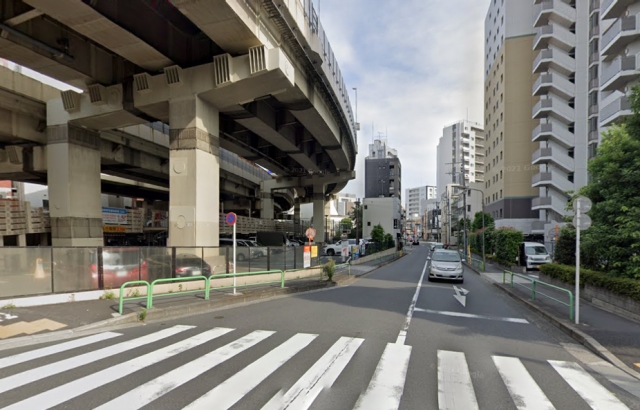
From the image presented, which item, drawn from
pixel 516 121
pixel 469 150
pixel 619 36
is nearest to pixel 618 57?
pixel 619 36

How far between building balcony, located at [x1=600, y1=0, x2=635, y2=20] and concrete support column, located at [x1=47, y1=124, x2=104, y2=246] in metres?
39.0

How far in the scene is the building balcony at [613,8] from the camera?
27109mm

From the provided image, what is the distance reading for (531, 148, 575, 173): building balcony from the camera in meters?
39.4

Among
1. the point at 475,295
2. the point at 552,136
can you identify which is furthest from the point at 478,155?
the point at 475,295

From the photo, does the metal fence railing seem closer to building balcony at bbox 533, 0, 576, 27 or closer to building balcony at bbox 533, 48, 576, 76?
building balcony at bbox 533, 48, 576, 76

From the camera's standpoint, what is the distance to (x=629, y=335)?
734cm

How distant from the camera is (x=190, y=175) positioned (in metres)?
14.5

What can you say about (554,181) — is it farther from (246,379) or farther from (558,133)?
(246,379)

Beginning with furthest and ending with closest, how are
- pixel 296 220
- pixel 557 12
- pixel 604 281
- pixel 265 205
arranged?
pixel 296 220 < pixel 265 205 < pixel 557 12 < pixel 604 281

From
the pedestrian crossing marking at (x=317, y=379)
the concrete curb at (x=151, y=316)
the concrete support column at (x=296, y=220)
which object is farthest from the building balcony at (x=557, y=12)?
the pedestrian crossing marking at (x=317, y=379)

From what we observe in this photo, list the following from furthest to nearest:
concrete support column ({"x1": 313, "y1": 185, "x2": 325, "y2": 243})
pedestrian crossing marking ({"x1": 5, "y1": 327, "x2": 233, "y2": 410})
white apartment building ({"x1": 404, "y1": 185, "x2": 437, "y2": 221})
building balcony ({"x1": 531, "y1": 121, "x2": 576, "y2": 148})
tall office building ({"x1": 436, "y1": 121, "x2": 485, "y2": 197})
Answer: white apartment building ({"x1": 404, "y1": 185, "x2": 437, "y2": 221})
tall office building ({"x1": 436, "y1": 121, "x2": 485, "y2": 197})
concrete support column ({"x1": 313, "y1": 185, "x2": 325, "y2": 243})
building balcony ({"x1": 531, "y1": 121, "x2": 576, "y2": 148})
pedestrian crossing marking ({"x1": 5, "y1": 327, "x2": 233, "y2": 410})

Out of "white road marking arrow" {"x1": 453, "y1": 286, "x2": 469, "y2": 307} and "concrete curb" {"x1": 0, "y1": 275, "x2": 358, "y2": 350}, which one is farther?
"white road marking arrow" {"x1": 453, "y1": 286, "x2": 469, "y2": 307}

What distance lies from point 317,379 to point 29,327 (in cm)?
647

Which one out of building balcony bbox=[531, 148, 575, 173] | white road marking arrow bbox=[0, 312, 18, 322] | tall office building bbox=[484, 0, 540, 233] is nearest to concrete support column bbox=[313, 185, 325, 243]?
tall office building bbox=[484, 0, 540, 233]
